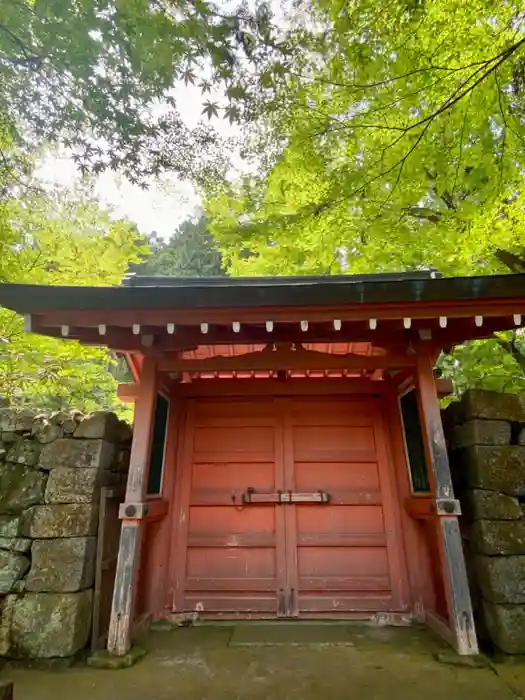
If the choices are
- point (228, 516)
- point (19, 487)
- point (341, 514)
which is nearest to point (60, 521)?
point (19, 487)

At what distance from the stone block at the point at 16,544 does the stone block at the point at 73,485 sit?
1.00 feet

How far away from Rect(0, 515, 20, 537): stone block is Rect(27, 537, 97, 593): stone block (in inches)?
7.8

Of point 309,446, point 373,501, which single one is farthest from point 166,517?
point 373,501

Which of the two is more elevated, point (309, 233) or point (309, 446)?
point (309, 233)

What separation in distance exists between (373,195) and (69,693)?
4.70 meters

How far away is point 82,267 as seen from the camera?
494 centimetres

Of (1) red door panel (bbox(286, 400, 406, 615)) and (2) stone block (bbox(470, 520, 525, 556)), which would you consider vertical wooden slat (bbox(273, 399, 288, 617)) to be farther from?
(2) stone block (bbox(470, 520, 525, 556))

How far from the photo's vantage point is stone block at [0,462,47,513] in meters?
3.06

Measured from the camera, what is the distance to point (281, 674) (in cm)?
248

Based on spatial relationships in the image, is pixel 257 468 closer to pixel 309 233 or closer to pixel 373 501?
pixel 373 501

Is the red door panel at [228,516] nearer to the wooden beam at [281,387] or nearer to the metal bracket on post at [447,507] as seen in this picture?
the wooden beam at [281,387]

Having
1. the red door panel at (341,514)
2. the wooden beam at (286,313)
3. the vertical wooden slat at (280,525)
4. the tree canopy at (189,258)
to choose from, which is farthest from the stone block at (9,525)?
the tree canopy at (189,258)

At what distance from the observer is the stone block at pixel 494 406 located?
3.16 meters

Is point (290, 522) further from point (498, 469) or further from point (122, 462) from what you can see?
point (498, 469)
